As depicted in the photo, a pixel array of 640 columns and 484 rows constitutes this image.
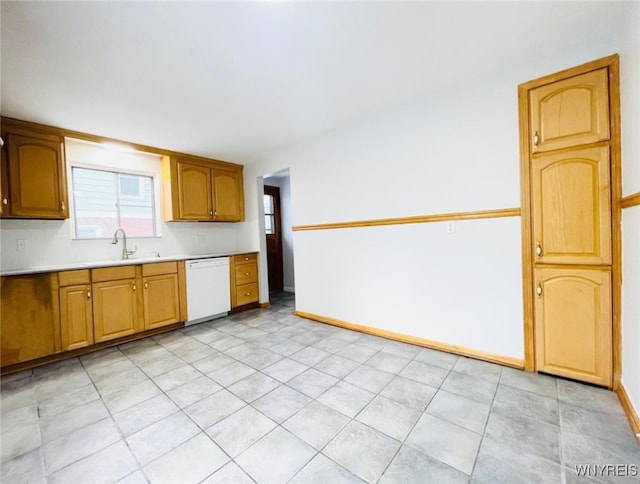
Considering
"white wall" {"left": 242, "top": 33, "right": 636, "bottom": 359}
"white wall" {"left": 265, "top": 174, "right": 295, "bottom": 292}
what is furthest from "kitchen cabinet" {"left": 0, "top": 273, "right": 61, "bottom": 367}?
"white wall" {"left": 265, "top": 174, "right": 295, "bottom": 292}

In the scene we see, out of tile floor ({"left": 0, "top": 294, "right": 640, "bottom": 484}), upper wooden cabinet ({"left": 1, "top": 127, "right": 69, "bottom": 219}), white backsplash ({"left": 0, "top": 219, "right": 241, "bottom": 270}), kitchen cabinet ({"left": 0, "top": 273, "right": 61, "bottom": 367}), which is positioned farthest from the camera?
white backsplash ({"left": 0, "top": 219, "right": 241, "bottom": 270})

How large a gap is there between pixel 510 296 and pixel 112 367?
349 cm

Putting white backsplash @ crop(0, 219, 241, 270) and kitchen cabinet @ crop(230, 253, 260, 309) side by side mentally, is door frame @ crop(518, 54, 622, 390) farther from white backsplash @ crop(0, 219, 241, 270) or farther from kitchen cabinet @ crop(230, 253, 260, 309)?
white backsplash @ crop(0, 219, 241, 270)

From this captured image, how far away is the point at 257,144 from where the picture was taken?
3.64 metres

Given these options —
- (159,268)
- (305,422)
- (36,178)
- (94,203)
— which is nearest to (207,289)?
(159,268)

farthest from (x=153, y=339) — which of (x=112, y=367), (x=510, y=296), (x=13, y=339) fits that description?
(x=510, y=296)

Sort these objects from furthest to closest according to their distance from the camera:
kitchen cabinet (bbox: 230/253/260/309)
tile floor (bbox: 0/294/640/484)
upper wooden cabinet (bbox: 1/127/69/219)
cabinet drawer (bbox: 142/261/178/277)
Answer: kitchen cabinet (bbox: 230/253/260/309) < cabinet drawer (bbox: 142/261/178/277) < upper wooden cabinet (bbox: 1/127/69/219) < tile floor (bbox: 0/294/640/484)

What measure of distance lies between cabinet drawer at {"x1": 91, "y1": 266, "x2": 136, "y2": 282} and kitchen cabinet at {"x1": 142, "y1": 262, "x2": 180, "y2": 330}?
0.42 ft

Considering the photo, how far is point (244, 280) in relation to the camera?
13.8 ft

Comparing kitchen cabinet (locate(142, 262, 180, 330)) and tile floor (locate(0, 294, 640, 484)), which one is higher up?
kitchen cabinet (locate(142, 262, 180, 330))

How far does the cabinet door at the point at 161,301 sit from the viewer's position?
3.18 metres

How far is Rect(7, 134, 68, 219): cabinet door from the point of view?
8.43 feet

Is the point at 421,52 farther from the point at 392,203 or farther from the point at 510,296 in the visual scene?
the point at 510,296

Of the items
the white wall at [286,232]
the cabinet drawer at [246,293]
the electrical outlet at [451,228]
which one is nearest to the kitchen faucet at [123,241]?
the cabinet drawer at [246,293]
